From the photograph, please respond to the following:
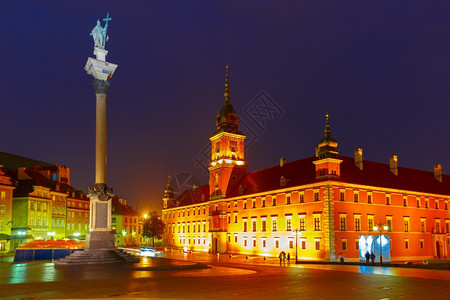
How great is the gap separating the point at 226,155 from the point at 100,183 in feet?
156

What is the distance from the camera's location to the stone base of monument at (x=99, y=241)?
3684cm

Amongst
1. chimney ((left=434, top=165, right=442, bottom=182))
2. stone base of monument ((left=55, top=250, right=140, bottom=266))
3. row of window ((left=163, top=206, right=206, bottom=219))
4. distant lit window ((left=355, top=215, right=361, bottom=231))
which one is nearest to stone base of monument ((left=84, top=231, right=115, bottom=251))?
stone base of monument ((left=55, top=250, right=140, bottom=266))

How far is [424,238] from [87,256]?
50.6m

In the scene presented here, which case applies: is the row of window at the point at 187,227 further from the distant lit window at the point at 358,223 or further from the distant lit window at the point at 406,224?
the distant lit window at the point at 406,224

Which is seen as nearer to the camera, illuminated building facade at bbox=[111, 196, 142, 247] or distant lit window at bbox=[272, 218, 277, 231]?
distant lit window at bbox=[272, 218, 277, 231]

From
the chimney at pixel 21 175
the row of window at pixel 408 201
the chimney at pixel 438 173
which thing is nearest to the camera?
the row of window at pixel 408 201

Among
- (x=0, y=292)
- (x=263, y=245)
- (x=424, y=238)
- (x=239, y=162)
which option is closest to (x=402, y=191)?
(x=424, y=238)

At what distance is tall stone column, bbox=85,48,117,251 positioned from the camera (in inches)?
1462

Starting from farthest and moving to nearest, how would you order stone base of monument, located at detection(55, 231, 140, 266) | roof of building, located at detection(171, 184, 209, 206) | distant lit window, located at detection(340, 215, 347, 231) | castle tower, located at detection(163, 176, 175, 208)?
castle tower, located at detection(163, 176, 175, 208) → roof of building, located at detection(171, 184, 209, 206) → distant lit window, located at detection(340, 215, 347, 231) → stone base of monument, located at detection(55, 231, 140, 266)

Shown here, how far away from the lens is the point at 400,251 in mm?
61344

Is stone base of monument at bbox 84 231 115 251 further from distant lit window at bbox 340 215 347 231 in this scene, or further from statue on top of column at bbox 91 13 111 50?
distant lit window at bbox 340 215 347 231

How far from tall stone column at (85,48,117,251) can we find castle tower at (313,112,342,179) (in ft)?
102

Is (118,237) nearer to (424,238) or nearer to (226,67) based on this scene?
(226,67)

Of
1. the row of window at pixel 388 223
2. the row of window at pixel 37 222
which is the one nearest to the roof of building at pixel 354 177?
the row of window at pixel 388 223
